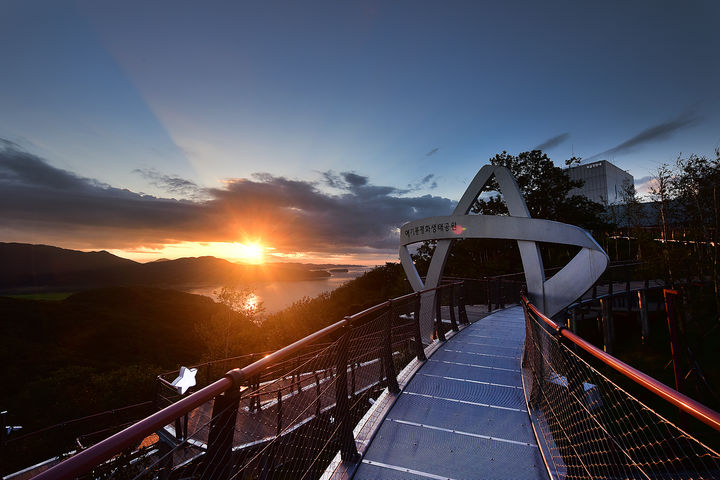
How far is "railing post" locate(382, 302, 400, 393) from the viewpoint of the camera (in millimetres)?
4824

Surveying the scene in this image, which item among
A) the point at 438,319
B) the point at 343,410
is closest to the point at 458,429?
the point at 343,410

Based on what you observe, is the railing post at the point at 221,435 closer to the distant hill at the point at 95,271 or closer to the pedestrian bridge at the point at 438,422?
the pedestrian bridge at the point at 438,422

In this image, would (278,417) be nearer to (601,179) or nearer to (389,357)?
(389,357)

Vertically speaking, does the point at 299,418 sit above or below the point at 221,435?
below

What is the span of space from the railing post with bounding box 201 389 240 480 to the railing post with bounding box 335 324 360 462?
1.39m

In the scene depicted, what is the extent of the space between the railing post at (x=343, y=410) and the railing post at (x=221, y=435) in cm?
139

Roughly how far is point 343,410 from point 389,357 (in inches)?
67.4

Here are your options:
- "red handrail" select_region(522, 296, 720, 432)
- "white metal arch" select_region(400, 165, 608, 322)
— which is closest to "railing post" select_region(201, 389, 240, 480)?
"red handrail" select_region(522, 296, 720, 432)

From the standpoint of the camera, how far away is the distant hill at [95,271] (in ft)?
433

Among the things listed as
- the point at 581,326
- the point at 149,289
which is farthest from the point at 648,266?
the point at 149,289

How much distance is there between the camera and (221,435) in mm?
2064

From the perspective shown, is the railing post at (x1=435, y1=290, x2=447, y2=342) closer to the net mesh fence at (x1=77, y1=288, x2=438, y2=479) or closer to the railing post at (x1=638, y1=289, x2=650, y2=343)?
the net mesh fence at (x1=77, y1=288, x2=438, y2=479)

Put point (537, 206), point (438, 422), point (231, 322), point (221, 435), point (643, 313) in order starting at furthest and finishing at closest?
1. point (231, 322)
2. point (537, 206)
3. point (643, 313)
4. point (438, 422)
5. point (221, 435)

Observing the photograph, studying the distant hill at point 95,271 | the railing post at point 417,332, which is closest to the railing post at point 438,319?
the railing post at point 417,332
